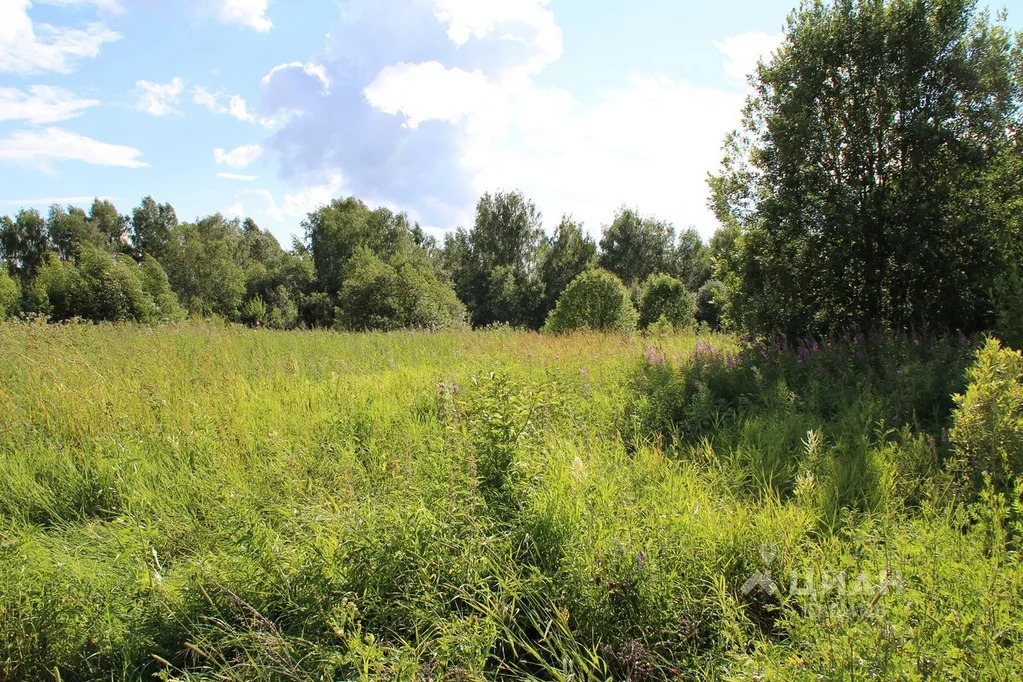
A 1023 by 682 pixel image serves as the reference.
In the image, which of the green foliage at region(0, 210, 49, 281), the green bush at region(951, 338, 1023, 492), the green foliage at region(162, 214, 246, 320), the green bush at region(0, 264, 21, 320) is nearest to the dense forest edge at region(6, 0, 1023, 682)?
the green bush at region(951, 338, 1023, 492)

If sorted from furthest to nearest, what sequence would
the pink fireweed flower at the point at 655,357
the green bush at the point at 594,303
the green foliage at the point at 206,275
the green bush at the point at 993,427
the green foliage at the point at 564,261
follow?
the green foliage at the point at 206,275 < the green foliage at the point at 564,261 < the green bush at the point at 594,303 < the pink fireweed flower at the point at 655,357 < the green bush at the point at 993,427

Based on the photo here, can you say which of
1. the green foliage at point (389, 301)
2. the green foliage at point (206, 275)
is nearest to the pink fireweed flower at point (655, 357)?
the green foliage at point (389, 301)

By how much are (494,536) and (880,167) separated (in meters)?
8.18

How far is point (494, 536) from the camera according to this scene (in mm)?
2885

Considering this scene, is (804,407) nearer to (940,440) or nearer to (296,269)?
(940,440)

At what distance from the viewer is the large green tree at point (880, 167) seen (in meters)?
7.62

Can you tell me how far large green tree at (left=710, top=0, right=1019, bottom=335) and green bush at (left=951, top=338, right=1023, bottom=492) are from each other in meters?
4.78

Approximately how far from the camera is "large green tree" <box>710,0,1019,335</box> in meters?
7.62

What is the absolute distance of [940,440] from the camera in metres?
4.38

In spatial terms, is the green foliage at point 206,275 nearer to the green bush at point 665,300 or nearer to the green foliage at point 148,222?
the green foliage at point 148,222

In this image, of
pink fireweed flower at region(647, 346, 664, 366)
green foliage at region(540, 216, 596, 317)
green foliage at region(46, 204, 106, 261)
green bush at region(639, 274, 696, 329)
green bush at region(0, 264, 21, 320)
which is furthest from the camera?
green foliage at region(46, 204, 106, 261)

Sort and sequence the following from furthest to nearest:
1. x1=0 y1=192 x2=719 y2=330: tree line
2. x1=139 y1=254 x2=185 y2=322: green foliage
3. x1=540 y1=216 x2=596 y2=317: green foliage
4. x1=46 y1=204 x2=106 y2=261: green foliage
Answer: x1=46 y1=204 x2=106 y2=261: green foliage < x1=540 y1=216 x2=596 y2=317: green foliage < x1=0 y1=192 x2=719 y2=330: tree line < x1=139 y1=254 x2=185 y2=322: green foliage

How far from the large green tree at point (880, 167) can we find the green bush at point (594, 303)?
10.6 meters

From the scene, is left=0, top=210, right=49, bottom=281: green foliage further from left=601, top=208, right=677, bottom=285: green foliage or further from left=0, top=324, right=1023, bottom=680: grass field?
left=0, top=324, right=1023, bottom=680: grass field
